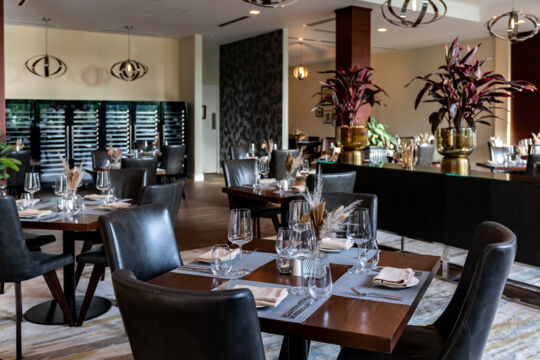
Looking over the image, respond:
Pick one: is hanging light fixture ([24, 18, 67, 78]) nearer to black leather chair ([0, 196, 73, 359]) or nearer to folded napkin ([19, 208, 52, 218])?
folded napkin ([19, 208, 52, 218])

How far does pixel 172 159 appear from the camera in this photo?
8750 mm

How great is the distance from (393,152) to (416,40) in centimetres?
490

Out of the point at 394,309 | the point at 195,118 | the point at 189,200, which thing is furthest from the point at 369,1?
the point at 394,309

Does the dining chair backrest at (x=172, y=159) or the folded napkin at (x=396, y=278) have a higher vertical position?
the dining chair backrest at (x=172, y=159)

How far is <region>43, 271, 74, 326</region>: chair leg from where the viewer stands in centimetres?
331

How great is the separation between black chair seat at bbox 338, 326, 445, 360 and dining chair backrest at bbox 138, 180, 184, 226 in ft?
6.09

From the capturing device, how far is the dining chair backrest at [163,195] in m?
3.52

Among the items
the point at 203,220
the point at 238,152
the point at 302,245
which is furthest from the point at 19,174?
the point at 302,245

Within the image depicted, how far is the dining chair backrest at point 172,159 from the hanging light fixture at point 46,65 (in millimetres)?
3625

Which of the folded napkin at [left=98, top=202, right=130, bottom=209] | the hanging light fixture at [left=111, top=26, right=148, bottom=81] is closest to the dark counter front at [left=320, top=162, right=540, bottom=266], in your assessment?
the folded napkin at [left=98, top=202, right=130, bottom=209]

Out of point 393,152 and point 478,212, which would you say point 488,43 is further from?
point 478,212

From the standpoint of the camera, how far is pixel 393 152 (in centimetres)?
866

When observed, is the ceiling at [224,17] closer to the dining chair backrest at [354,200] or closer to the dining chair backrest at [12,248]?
the dining chair backrest at [354,200]

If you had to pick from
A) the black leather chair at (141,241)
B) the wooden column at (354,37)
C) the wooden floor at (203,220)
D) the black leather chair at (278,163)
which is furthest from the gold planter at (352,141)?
the wooden column at (354,37)
